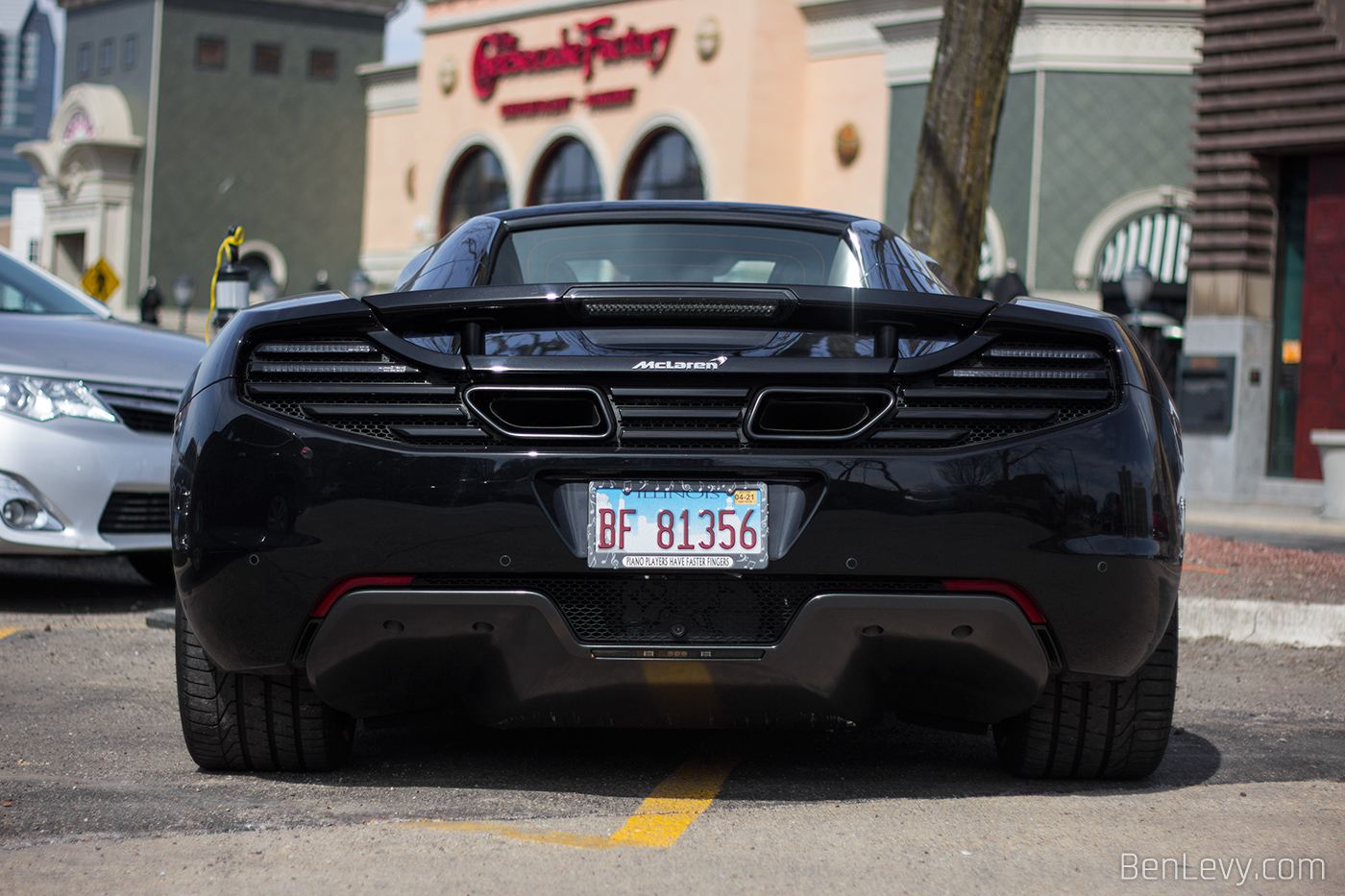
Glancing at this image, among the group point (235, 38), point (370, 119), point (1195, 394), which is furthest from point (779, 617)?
point (235, 38)

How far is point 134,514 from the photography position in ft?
19.8

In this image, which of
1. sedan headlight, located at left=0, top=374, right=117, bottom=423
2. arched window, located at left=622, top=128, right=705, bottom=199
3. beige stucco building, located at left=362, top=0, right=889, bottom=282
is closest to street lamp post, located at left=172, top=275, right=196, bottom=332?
beige stucco building, located at left=362, top=0, right=889, bottom=282

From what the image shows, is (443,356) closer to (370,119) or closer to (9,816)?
(9,816)

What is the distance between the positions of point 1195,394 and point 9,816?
17.6 meters

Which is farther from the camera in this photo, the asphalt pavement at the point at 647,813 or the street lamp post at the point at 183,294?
the street lamp post at the point at 183,294

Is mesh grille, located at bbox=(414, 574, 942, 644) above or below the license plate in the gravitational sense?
below

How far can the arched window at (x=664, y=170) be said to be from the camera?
3284cm

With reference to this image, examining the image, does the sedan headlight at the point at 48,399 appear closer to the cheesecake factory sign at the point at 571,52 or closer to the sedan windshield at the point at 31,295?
the sedan windshield at the point at 31,295

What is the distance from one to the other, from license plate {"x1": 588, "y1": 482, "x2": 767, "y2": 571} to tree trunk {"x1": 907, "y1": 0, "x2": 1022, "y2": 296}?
6.79 meters

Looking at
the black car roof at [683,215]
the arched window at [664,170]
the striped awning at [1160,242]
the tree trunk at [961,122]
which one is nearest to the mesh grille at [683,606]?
the black car roof at [683,215]

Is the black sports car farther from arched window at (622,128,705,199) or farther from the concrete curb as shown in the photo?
arched window at (622,128,705,199)

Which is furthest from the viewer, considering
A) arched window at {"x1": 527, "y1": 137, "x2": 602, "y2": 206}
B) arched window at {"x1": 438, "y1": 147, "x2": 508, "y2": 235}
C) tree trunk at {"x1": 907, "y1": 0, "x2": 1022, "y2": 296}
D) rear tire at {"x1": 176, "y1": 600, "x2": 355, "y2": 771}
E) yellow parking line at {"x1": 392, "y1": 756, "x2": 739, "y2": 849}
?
arched window at {"x1": 438, "y1": 147, "x2": 508, "y2": 235}

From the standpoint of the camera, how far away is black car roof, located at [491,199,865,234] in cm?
395

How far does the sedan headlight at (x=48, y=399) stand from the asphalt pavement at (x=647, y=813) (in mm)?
1847
